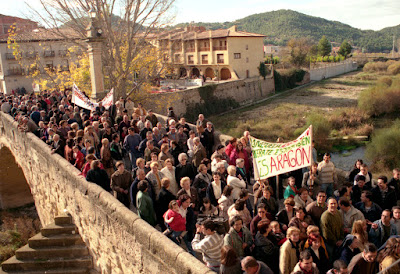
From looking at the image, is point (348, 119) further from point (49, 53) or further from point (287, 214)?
point (49, 53)

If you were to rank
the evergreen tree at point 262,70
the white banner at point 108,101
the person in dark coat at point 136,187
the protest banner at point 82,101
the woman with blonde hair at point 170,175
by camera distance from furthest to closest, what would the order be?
the evergreen tree at point 262,70, the protest banner at point 82,101, the white banner at point 108,101, the woman with blonde hair at point 170,175, the person in dark coat at point 136,187

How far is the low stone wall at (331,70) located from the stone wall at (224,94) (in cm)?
1193

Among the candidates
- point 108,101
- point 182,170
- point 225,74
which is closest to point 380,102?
point 225,74

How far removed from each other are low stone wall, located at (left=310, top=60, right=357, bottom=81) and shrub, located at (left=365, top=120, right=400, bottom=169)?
37621 millimetres

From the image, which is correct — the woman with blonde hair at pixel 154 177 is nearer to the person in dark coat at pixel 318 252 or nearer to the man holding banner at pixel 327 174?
the person in dark coat at pixel 318 252

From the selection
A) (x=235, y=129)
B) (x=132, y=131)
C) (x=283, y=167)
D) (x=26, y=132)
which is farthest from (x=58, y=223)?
(x=235, y=129)

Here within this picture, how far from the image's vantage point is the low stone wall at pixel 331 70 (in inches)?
2307

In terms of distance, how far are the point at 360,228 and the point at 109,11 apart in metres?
17.6

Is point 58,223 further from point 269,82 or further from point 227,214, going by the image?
point 269,82

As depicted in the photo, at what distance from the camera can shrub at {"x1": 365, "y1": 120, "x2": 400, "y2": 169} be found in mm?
20641

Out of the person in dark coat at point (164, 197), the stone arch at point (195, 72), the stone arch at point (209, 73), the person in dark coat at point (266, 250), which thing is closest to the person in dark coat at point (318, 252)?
the person in dark coat at point (266, 250)

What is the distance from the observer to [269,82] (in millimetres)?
49438

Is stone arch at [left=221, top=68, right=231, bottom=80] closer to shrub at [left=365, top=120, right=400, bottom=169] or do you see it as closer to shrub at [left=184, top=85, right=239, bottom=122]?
shrub at [left=184, top=85, right=239, bottom=122]

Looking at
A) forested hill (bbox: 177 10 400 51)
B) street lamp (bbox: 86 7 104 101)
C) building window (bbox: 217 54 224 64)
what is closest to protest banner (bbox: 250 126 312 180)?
street lamp (bbox: 86 7 104 101)
